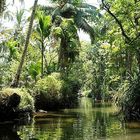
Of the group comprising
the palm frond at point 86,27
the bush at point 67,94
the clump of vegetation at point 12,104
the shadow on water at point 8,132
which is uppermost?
the palm frond at point 86,27

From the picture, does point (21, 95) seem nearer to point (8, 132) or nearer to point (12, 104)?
point (12, 104)

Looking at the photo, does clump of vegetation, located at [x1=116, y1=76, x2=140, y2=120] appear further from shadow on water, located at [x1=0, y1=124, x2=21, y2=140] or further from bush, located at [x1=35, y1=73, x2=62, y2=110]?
bush, located at [x1=35, y1=73, x2=62, y2=110]

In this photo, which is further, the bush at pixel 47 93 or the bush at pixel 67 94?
the bush at pixel 67 94

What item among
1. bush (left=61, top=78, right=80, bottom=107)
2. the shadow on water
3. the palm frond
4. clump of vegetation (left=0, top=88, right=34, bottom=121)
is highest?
the palm frond

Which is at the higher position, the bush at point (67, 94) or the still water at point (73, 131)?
the bush at point (67, 94)

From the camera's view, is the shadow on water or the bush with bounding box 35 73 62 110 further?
the bush with bounding box 35 73 62 110

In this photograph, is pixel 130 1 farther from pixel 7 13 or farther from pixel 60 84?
pixel 60 84

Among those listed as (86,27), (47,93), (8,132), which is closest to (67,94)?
(47,93)

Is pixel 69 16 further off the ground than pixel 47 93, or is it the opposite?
pixel 69 16

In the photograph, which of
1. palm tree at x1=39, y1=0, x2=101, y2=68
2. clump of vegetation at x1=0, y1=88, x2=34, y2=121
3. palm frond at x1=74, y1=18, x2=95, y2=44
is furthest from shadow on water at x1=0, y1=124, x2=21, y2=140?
palm frond at x1=74, y1=18, x2=95, y2=44

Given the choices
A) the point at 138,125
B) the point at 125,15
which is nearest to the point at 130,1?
the point at 125,15

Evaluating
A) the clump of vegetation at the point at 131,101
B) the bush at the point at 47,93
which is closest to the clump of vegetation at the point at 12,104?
the clump of vegetation at the point at 131,101

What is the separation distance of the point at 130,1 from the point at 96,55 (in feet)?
155

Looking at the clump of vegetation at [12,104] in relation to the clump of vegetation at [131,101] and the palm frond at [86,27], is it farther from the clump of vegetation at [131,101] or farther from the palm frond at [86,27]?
the palm frond at [86,27]
